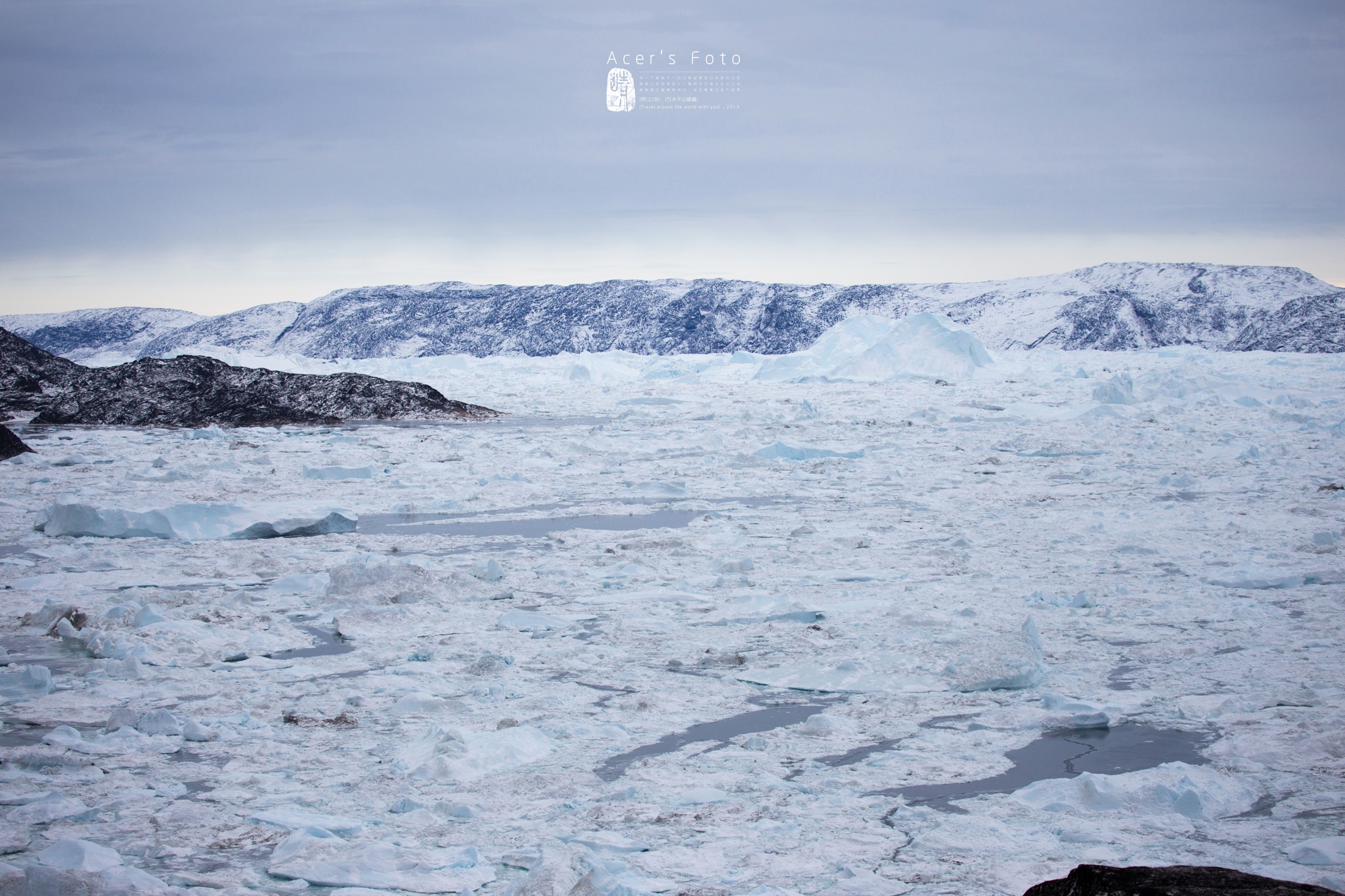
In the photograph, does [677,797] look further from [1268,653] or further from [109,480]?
[109,480]

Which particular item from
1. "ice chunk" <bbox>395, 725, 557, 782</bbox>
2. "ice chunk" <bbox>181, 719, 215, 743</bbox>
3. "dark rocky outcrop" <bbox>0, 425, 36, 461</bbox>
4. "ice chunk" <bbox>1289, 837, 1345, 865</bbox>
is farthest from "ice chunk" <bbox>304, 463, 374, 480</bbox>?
"ice chunk" <bbox>1289, 837, 1345, 865</bbox>

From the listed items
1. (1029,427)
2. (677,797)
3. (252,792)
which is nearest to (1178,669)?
(677,797)

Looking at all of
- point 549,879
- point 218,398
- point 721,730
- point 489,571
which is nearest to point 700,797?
point 721,730

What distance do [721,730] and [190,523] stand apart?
13.3 feet

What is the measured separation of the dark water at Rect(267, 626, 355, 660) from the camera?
350 cm

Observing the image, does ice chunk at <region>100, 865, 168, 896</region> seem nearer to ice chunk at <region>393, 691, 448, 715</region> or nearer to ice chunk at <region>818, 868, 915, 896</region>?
ice chunk at <region>393, 691, 448, 715</region>

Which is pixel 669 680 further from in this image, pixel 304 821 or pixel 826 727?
pixel 304 821

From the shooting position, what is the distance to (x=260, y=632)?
372cm

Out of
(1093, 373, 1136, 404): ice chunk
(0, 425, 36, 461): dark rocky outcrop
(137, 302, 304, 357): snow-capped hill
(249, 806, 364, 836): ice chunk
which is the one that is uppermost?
(137, 302, 304, 357): snow-capped hill

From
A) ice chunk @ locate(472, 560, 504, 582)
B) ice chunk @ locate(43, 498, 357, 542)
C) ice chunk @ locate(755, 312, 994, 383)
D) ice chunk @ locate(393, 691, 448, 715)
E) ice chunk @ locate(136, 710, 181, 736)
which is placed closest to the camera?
ice chunk @ locate(136, 710, 181, 736)

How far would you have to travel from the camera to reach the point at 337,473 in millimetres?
7965

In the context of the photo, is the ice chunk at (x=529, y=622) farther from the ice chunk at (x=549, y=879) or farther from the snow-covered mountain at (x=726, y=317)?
the snow-covered mountain at (x=726, y=317)

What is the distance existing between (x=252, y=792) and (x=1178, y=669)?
2.78 m

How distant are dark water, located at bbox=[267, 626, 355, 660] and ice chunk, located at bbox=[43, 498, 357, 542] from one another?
83.4 inches
